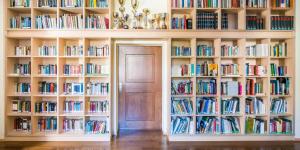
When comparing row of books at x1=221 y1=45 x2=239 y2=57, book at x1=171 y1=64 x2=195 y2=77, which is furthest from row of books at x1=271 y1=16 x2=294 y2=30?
book at x1=171 y1=64 x2=195 y2=77

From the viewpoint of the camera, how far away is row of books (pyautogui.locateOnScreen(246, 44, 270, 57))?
494cm

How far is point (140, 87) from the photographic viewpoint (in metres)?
5.80

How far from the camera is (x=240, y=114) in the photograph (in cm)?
498

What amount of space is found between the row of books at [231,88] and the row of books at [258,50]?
1.91ft

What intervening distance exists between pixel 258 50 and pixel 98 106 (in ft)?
10.1

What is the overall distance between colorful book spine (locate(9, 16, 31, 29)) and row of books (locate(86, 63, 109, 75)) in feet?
4.14

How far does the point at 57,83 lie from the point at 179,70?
2.21 meters

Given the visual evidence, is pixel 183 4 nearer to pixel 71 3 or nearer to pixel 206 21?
pixel 206 21

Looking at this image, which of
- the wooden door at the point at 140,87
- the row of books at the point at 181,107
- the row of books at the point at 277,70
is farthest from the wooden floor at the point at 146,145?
the row of books at the point at 277,70

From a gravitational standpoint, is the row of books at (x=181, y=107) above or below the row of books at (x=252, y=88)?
below

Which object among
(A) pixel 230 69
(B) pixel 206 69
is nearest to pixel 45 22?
(B) pixel 206 69

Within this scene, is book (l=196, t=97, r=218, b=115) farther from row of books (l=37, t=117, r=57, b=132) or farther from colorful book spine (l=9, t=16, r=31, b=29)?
colorful book spine (l=9, t=16, r=31, b=29)

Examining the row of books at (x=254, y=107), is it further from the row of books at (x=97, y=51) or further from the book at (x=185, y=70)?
the row of books at (x=97, y=51)

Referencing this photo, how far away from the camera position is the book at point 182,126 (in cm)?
500
